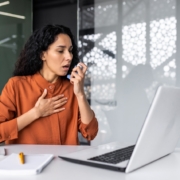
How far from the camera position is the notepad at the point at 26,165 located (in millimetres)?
832

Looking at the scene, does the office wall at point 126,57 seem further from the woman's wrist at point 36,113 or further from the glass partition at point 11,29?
the woman's wrist at point 36,113

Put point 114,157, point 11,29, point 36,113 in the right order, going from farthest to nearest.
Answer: point 11,29 < point 36,113 < point 114,157

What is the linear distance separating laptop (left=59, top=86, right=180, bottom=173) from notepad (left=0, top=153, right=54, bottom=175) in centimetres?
8

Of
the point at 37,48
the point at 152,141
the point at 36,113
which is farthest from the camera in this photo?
the point at 37,48

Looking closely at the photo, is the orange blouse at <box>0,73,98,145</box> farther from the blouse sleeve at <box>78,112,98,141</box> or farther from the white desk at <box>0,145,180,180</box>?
the white desk at <box>0,145,180,180</box>

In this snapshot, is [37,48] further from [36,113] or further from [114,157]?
[114,157]

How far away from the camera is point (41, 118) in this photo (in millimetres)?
1569

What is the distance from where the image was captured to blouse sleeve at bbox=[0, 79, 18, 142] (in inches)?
56.5

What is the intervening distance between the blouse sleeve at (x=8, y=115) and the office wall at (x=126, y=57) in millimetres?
1568

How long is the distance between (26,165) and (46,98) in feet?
2.54

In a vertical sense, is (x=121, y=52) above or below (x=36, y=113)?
above

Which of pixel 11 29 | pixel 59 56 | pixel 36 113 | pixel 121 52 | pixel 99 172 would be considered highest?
pixel 11 29

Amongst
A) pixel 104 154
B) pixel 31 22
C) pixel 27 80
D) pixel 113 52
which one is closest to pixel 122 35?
pixel 113 52

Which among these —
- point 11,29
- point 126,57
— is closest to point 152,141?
point 126,57
